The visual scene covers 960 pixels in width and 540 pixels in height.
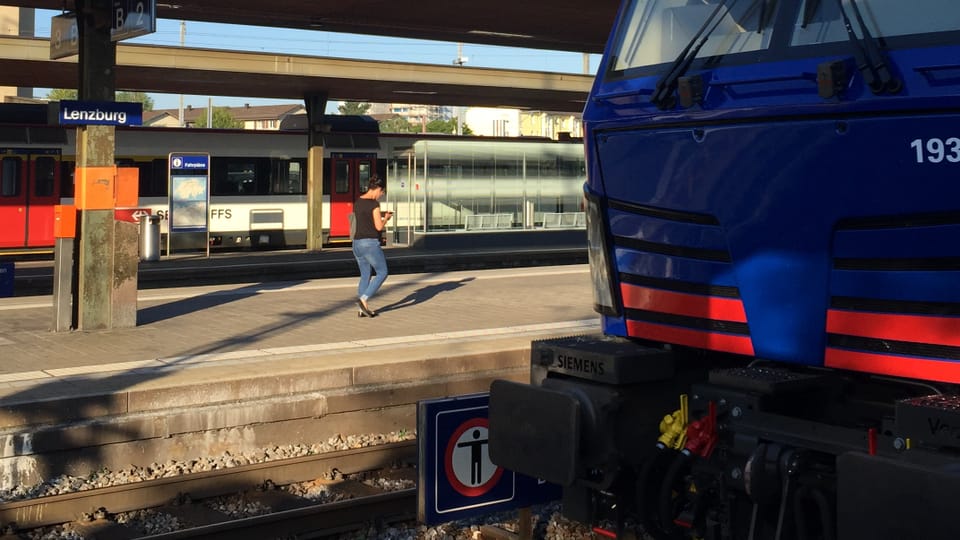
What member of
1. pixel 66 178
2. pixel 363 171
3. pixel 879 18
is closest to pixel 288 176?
pixel 363 171

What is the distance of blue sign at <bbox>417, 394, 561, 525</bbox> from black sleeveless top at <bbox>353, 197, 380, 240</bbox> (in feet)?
24.7

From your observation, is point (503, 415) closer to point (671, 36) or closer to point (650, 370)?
point (650, 370)

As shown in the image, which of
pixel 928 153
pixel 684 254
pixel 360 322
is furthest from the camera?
pixel 360 322

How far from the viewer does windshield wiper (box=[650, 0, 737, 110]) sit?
15.2 ft

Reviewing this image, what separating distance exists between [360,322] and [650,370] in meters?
8.10

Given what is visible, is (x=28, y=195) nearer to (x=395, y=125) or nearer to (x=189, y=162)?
(x=189, y=162)

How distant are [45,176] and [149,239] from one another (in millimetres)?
3827

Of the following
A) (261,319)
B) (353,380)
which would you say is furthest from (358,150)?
(353,380)

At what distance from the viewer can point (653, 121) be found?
4672mm

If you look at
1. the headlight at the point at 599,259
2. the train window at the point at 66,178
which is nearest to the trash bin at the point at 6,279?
the train window at the point at 66,178

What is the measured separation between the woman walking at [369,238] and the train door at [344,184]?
16.0 meters

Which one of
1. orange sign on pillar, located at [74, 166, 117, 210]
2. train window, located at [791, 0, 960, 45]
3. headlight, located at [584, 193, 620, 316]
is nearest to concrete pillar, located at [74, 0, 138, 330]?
orange sign on pillar, located at [74, 166, 117, 210]

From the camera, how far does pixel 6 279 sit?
650 inches

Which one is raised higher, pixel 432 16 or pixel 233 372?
pixel 432 16
